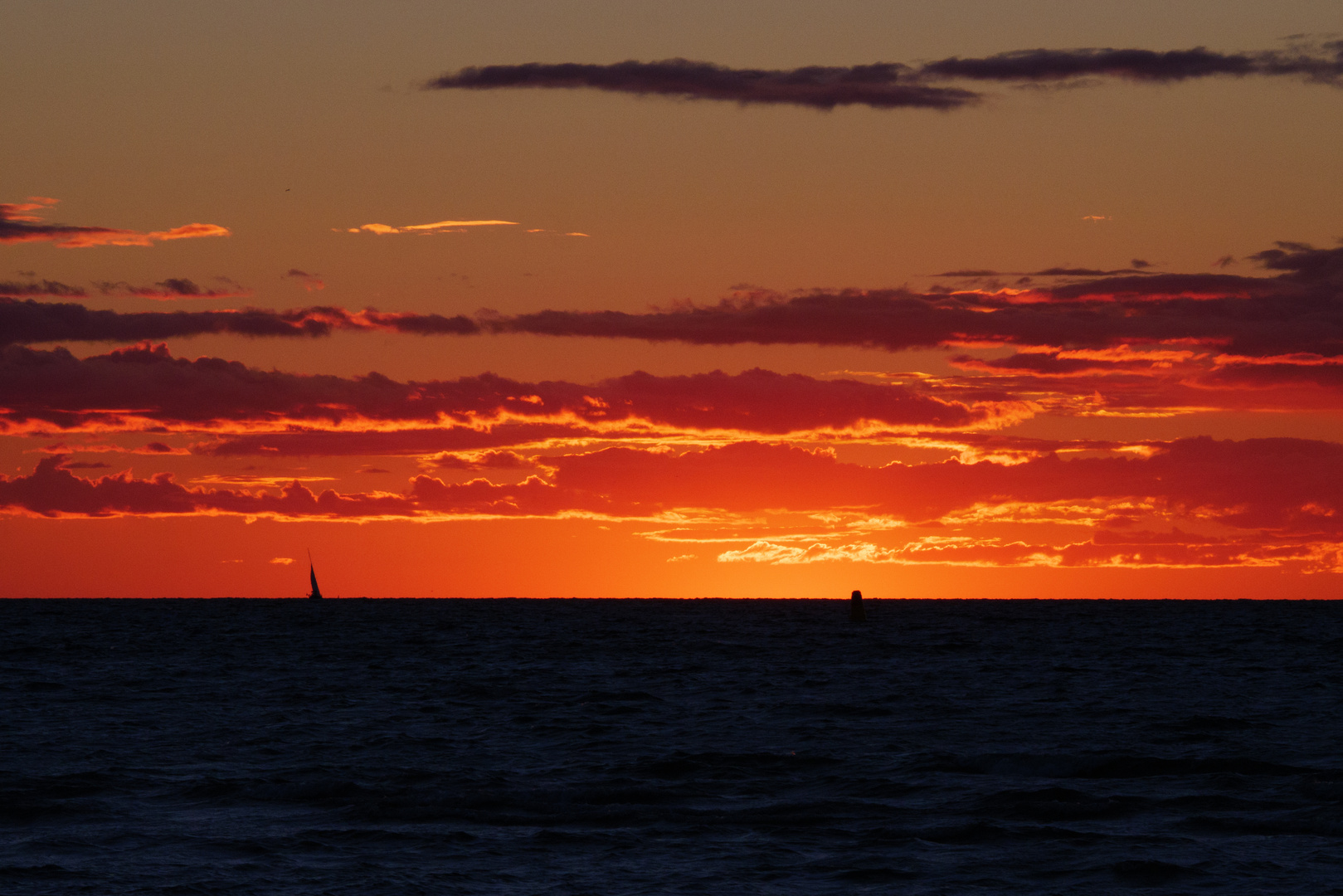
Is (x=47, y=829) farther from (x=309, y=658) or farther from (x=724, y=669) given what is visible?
(x=309, y=658)

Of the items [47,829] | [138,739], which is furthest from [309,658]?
[47,829]

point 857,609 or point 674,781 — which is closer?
point 674,781

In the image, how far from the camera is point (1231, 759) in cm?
3481

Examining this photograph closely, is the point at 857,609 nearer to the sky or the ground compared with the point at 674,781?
nearer to the sky

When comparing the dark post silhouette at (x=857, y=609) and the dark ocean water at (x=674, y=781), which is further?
the dark post silhouette at (x=857, y=609)

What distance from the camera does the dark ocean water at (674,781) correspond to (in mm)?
23344

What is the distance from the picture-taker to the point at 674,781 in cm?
3272

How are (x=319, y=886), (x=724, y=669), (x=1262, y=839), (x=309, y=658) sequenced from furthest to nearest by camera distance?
(x=309, y=658)
(x=724, y=669)
(x=1262, y=839)
(x=319, y=886)

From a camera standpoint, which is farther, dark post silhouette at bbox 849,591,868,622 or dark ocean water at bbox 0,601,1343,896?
dark post silhouette at bbox 849,591,868,622

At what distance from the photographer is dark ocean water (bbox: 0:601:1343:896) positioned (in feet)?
76.6

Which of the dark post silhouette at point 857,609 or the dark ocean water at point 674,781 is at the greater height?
the dark post silhouette at point 857,609

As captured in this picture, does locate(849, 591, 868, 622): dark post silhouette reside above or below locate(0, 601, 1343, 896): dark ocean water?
above

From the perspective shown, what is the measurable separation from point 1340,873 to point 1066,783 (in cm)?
985

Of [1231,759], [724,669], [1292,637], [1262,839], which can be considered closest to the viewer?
[1262,839]
